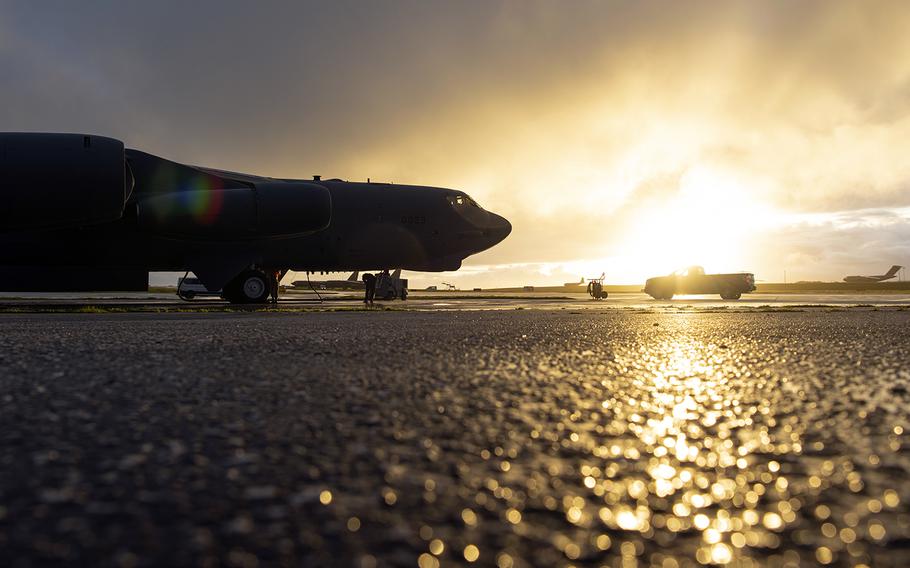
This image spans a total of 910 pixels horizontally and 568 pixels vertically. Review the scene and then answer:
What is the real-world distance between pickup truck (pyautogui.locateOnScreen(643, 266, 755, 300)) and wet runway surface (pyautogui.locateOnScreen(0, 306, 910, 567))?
32.0 meters

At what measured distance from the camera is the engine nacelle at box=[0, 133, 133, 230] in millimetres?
13594

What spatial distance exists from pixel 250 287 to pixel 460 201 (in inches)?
269

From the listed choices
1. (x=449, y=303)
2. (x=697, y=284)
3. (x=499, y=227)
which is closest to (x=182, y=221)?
(x=449, y=303)

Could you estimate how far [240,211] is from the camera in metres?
16.7

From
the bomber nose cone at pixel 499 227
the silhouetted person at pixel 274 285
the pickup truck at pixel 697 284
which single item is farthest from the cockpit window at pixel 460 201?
the pickup truck at pixel 697 284

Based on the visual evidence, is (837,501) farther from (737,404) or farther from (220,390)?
(220,390)

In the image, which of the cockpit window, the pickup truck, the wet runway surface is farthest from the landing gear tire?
the pickup truck

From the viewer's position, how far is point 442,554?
1115 millimetres

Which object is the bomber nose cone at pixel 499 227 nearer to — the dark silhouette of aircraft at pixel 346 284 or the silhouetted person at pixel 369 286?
the silhouetted person at pixel 369 286

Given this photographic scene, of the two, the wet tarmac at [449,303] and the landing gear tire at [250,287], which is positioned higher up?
the landing gear tire at [250,287]

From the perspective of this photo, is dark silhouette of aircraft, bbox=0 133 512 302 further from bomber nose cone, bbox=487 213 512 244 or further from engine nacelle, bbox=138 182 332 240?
bomber nose cone, bbox=487 213 512 244

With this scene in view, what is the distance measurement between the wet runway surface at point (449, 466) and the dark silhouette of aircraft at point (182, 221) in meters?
12.1

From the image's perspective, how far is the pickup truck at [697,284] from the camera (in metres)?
33.6

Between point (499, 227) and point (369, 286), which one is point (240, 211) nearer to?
point (369, 286)
